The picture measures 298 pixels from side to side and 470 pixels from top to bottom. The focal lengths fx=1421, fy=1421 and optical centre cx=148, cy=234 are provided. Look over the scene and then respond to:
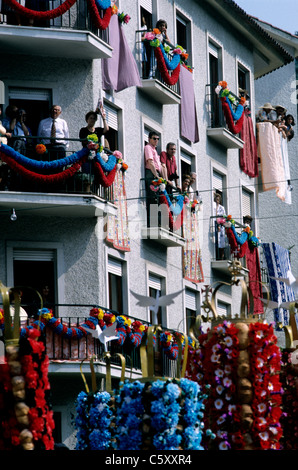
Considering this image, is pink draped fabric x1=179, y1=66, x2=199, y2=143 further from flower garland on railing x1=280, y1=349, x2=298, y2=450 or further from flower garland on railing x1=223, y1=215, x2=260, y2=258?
flower garland on railing x1=280, y1=349, x2=298, y2=450

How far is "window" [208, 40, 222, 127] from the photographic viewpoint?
3600cm

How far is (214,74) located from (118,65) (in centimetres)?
771

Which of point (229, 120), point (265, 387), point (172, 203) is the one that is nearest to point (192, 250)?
point (172, 203)

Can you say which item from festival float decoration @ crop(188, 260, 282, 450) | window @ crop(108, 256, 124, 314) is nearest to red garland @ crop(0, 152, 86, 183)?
window @ crop(108, 256, 124, 314)

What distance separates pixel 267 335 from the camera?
1766 cm

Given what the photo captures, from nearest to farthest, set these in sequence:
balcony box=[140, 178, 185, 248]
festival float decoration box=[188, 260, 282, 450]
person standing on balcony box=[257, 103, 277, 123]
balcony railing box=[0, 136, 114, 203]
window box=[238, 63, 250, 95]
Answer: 1. festival float decoration box=[188, 260, 282, 450]
2. balcony railing box=[0, 136, 114, 203]
3. balcony box=[140, 178, 185, 248]
4. window box=[238, 63, 250, 95]
5. person standing on balcony box=[257, 103, 277, 123]

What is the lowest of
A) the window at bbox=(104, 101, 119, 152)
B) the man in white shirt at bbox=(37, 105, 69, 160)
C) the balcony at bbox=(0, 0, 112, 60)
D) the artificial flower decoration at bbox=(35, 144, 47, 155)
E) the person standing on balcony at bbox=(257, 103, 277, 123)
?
the artificial flower decoration at bbox=(35, 144, 47, 155)

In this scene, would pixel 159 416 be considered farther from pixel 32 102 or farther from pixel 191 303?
pixel 191 303

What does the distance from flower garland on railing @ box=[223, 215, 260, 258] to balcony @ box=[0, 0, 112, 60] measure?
7080mm

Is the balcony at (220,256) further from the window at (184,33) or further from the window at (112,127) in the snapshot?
the window at (112,127)

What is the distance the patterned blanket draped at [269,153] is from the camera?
3894cm

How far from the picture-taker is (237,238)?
1375 inches

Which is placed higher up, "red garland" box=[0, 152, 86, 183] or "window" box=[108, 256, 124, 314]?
"red garland" box=[0, 152, 86, 183]
